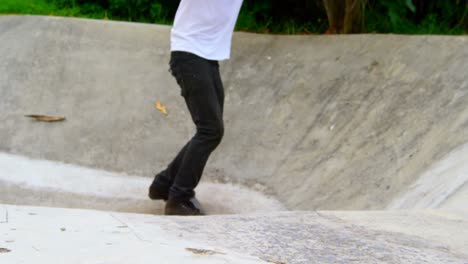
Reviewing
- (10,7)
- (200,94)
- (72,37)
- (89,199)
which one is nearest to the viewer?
(200,94)

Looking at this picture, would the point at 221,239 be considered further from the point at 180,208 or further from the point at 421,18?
the point at 421,18

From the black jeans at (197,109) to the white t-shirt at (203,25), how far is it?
59 millimetres

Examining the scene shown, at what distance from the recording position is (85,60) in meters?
9.02

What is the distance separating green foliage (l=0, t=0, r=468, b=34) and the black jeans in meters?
4.16

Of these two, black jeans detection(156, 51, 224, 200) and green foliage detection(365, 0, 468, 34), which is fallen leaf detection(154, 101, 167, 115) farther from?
green foliage detection(365, 0, 468, 34)

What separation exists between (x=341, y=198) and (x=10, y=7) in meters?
6.73

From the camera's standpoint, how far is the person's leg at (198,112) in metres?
5.43

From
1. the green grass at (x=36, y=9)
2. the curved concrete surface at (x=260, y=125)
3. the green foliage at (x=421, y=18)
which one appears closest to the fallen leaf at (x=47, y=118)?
the curved concrete surface at (x=260, y=125)

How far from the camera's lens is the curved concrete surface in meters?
5.85

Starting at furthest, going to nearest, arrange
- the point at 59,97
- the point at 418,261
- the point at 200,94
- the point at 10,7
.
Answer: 1. the point at 10,7
2. the point at 59,97
3. the point at 200,94
4. the point at 418,261

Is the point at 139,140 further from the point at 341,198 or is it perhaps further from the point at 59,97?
the point at 341,198

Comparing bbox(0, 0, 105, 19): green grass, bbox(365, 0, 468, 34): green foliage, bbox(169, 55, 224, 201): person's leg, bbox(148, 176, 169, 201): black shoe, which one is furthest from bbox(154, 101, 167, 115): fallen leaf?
bbox(0, 0, 105, 19): green grass

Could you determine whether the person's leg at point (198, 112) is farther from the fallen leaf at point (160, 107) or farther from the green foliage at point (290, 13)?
the green foliage at point (290, 13)

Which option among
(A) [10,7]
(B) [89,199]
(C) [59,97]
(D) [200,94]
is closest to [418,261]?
(D) [200,94]
